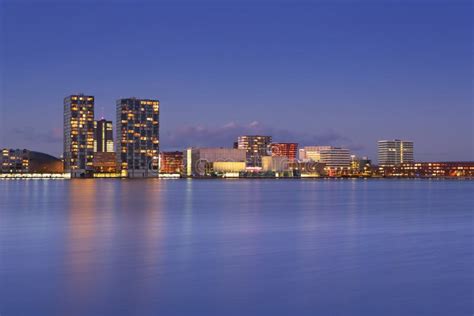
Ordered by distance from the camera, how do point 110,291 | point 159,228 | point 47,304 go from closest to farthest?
point 47,304
point 110,291
point 159,228

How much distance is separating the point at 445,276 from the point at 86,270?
1005cm

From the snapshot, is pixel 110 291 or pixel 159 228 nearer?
pixel 110 291

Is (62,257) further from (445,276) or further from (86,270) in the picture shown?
(445,276)

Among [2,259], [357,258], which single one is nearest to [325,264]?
[357,258]

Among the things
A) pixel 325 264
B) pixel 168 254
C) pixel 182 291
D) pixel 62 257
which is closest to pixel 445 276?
pixel 325 264

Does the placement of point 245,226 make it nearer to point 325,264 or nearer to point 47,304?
point 325,264

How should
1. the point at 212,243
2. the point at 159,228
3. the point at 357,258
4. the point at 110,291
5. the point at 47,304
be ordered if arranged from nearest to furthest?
1. the point at 47,304
2. the point at 110,291
3. the point at 357,258
4. the point at 212,243
5. the point at 159,228

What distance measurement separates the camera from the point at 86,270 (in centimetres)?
1739

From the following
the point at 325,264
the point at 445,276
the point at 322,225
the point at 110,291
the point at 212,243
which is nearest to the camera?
the point at 110,291

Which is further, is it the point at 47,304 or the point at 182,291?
the point at 182,291

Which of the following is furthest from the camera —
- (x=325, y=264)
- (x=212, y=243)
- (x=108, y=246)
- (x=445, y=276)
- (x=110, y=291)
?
(x=212, y=243)

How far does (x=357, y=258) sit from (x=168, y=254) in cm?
640

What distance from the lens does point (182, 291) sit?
14.6 m

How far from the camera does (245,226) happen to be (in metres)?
33.0
